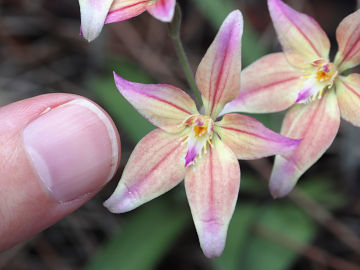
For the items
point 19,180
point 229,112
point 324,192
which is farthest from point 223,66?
point 324,192

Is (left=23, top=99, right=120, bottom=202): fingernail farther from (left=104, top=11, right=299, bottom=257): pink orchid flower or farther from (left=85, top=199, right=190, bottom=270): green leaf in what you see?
(left=85, top=199, right=190, bottom=270): green leaf

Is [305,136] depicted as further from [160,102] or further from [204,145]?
[160,102]

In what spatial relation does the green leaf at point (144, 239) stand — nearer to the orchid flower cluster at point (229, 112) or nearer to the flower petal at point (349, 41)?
the orchid flower cluster at point (229, 112)

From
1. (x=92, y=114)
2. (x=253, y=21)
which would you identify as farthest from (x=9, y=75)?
(x=92, y=114)

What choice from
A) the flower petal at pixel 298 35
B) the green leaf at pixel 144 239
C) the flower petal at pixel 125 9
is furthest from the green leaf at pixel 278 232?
the flower petal at pixel 125 9

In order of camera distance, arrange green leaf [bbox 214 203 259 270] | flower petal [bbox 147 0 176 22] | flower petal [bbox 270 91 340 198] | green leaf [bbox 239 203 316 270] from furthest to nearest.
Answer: green leaf [bbox 239 203 316 270] < green leaf [bbox 214 203 259 270] < flower petal [bbox 270 91 340 198] < flower petal [bbox 147 0 176 22]

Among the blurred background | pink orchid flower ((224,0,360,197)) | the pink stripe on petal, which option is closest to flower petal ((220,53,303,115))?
pink orchid flower ((224,0,360,197))

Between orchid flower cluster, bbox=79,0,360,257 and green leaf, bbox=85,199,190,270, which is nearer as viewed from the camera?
orchid flower cluster, bbox=79,0,360,257
